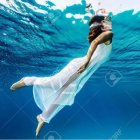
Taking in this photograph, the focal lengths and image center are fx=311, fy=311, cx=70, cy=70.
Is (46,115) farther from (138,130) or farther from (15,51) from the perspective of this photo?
(138,130)

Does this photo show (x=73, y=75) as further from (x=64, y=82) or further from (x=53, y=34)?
(x=53, y=34)

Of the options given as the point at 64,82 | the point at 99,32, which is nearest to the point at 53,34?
the point at 64,82

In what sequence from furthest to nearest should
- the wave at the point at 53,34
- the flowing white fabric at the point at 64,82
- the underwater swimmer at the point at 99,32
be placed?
1. the wave at the point at 53,34
2. the flowing white fabric at the point at 64,82
3. the underwater swimmer at the point at 99,32

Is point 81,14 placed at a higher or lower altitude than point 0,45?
higher

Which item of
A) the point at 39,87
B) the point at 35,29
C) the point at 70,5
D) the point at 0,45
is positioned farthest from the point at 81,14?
the point at 0,45

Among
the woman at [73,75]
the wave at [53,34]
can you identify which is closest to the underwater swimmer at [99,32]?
the woman at [73,75]

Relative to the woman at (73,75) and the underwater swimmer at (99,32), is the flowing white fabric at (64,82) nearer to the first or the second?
the woman at (73,75)

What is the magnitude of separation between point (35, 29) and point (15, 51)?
11.3ft

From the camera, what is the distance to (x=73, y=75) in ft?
18.2

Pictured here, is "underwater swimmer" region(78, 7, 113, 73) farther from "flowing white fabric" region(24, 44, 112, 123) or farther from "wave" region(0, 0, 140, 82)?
"wave" region(0, 0, 140, 82)

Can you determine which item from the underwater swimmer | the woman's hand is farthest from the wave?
the woman's hand

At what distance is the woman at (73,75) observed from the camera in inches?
207

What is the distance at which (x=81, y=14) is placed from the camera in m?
9.63

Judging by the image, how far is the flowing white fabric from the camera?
5.52m
